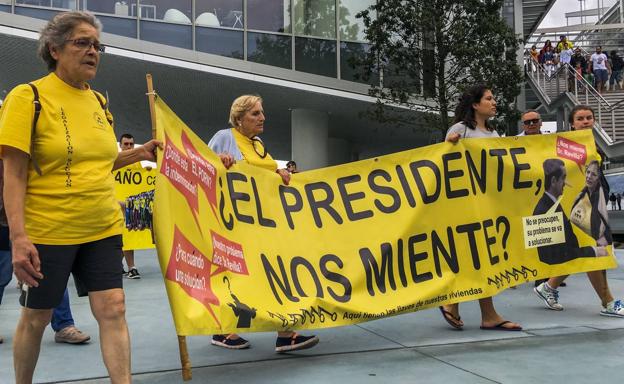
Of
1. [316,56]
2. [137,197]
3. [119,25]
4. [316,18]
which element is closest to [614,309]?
[137,197]

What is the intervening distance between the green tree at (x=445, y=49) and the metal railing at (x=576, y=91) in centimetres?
421

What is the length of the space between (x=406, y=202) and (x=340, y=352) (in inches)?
47.7

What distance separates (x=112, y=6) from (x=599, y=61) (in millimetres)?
16825

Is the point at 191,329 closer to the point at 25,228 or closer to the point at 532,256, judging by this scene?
the point at 25,228

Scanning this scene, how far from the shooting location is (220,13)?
17625 mm

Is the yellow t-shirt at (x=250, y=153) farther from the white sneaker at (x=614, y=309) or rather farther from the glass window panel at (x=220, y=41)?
the glass window panel at (x=220, y=41)

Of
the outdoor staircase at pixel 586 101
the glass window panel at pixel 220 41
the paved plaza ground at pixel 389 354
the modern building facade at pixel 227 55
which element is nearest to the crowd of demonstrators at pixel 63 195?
the paved plaza ground at pixel 389 354

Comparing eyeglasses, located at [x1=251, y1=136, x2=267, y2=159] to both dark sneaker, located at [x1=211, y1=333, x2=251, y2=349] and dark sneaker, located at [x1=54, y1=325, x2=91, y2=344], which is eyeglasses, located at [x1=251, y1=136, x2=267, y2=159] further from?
dark sneaker, located at [x1=54, y1=325, x2=91, y2=344]

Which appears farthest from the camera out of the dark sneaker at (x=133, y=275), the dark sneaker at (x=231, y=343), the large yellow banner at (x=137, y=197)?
the large yellow banner at (x=137, y=197)

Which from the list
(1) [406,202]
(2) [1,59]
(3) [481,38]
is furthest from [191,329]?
(2) [1,59]

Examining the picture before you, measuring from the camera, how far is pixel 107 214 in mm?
2748

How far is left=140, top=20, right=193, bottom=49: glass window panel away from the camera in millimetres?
16609

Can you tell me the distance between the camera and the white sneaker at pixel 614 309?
4973mm

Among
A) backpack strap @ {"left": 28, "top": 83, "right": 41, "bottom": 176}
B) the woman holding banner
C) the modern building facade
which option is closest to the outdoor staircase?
the modern building facade
